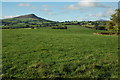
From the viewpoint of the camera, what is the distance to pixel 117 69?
8906mm

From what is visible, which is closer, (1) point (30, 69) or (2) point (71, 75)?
(2) point (71, 75)

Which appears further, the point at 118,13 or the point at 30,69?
the point at 118,13

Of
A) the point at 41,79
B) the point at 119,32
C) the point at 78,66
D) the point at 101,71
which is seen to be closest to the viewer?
the point at 41,79

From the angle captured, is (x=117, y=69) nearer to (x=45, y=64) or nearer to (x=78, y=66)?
(x=78, y=66)

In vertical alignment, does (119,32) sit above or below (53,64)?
above

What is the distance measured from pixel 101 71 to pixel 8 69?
5989 millimetres

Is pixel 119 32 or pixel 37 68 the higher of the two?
pixel 119 32

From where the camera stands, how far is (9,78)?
7.57 m

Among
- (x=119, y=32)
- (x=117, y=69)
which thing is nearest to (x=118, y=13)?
(x=119, y=32)

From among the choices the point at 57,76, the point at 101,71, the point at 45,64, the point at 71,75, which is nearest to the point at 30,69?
the point at 45,64

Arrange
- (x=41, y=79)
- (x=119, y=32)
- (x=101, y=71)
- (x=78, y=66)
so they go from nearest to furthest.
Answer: (x=41, y=79)
(x=101, y=71)
(x=78, y=66)
(x=119, y=32)

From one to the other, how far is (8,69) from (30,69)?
1.44 meters

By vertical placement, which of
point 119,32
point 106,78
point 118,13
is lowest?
point 106,78

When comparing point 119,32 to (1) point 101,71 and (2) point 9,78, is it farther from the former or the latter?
(2) point 9,78
